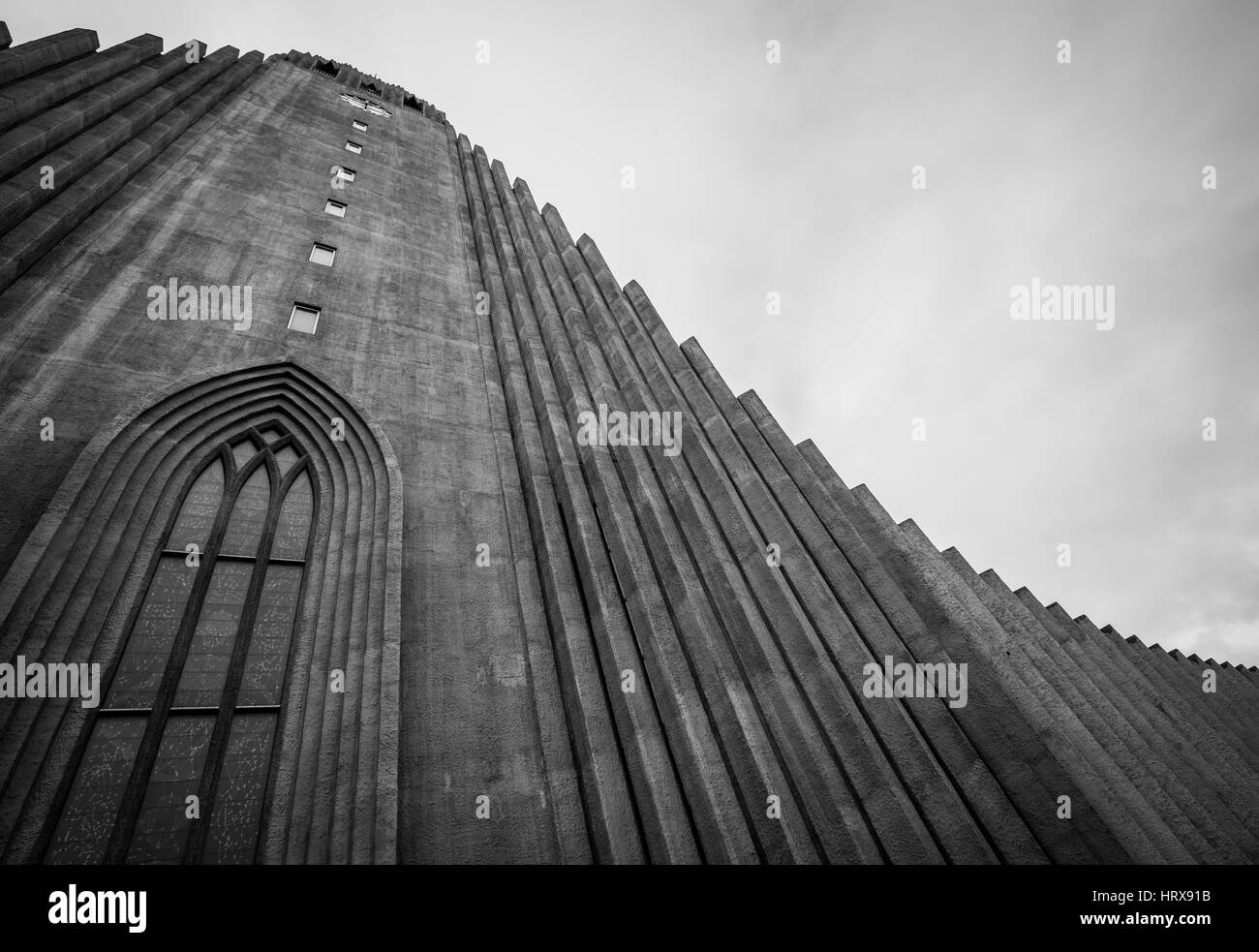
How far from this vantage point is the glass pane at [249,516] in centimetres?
866

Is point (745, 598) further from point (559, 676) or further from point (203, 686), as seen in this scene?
point (203, 686)

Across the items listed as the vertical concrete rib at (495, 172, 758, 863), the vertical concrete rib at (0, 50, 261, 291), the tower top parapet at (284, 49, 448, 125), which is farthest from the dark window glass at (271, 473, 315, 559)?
the tower top parapet at (284, 49, 448, 125)

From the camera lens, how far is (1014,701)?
626 cm

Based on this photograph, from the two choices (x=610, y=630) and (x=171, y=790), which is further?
(x=610, y=630)

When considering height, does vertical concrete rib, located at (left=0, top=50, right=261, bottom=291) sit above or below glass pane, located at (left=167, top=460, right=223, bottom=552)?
above

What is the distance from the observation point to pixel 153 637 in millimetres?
7320

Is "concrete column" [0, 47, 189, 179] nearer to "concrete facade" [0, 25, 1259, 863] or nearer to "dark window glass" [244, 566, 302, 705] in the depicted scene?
"concrete facade" [0, 25, 1259, 863]

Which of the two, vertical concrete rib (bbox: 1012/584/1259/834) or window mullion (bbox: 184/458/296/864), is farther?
vertical concrete rib (bbox: 1012/584/1259/834)

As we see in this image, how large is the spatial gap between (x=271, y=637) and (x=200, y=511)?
2.62 meters

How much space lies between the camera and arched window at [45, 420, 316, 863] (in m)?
5.96

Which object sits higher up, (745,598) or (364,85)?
(364,85)

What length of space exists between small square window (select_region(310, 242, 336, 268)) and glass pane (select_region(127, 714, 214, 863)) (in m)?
11.4

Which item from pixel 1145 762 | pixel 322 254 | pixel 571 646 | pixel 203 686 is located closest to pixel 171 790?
pixel 203 686
